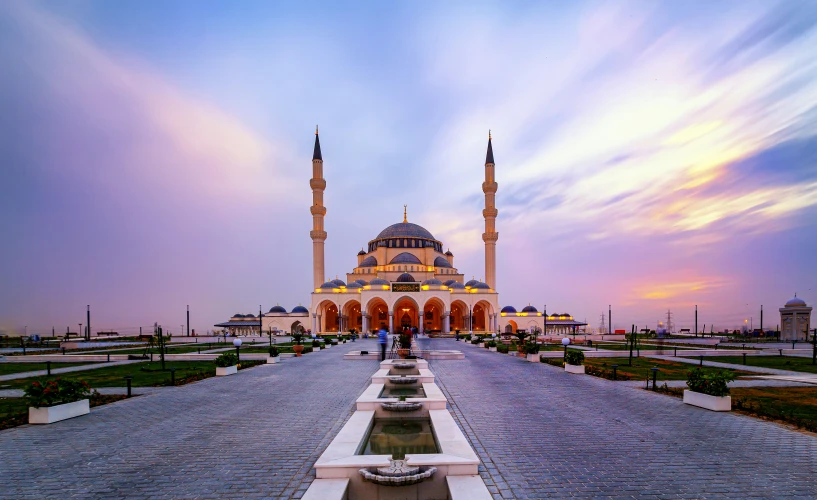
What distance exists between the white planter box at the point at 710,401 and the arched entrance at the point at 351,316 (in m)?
41.6

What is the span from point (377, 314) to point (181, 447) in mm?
48131

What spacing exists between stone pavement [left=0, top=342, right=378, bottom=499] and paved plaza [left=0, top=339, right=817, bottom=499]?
2cm

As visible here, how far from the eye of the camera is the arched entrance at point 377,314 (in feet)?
156

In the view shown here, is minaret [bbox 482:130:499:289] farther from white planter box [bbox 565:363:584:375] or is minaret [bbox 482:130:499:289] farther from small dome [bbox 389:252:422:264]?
white planter box [bbox 565:363:584:375]

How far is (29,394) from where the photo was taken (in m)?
7.09

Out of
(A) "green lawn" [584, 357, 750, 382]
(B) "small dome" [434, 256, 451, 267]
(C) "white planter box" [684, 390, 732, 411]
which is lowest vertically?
(A) "green lawn" [584, 357, 750, 382]

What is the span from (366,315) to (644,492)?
4327cm

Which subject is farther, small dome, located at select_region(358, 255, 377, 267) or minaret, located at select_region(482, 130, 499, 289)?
small dome, located at select_region(358, 255, 377, 267)

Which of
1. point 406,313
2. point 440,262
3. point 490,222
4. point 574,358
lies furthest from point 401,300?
point 574,358

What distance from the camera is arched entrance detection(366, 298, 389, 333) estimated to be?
1876 inches

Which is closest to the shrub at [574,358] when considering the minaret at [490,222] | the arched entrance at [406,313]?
the arched entrance at [406,313]

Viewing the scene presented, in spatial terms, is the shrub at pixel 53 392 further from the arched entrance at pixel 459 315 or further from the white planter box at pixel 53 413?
the arched entrance at pixel 459 315

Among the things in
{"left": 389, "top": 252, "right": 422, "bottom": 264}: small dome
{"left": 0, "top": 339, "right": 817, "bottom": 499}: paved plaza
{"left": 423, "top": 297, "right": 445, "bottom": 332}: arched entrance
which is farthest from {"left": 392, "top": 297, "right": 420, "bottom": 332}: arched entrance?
{"left": 0, "top": 339, "right": 817, "bottom": 499}: paved plaza

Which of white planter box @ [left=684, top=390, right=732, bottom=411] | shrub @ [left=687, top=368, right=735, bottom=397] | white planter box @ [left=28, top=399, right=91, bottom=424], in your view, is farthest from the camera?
shrub @ [left=687, top=368, right=735, bottom=397]
